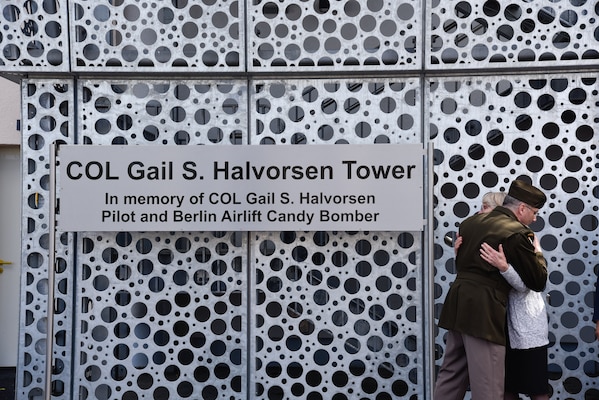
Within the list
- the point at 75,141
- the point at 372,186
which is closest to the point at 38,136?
the point at 75,141

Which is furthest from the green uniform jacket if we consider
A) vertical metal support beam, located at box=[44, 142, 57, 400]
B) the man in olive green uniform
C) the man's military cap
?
vertical metal support beam, located at box=[44, 142, 57, 400]

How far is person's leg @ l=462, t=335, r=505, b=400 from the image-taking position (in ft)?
12.4

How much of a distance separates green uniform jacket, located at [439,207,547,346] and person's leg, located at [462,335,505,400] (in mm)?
62

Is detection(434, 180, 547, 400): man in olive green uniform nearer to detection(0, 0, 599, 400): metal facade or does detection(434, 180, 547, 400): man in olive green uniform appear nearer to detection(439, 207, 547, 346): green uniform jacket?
detection(439, 207, 547, 346): green uniform jacket

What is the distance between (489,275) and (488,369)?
0.56 meters

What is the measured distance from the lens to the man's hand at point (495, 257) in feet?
12.2

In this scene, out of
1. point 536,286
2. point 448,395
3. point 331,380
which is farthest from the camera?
point 331,380

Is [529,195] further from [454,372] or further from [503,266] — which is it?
[454,372]

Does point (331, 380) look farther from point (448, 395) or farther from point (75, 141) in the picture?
point (75, 141)

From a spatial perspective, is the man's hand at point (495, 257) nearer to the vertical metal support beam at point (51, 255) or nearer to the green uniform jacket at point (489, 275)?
the green uniform jacket at point (489, 275)

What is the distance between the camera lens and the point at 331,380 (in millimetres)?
4844

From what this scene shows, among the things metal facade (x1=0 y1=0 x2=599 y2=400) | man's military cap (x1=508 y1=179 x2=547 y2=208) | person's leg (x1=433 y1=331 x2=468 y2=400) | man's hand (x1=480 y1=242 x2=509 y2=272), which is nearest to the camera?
man's hand (x1=480 y1=242 x2=509 y2=272)

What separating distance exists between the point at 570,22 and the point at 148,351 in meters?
4.06

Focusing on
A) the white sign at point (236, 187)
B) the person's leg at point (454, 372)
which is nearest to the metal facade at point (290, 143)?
the white sign at point (236, 187)
